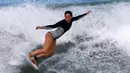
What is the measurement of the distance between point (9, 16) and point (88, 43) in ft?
16.6

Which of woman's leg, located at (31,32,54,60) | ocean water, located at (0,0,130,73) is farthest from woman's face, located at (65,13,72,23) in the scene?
ocean water, located at (0,0,130,73)

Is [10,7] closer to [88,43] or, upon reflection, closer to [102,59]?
[88,43]

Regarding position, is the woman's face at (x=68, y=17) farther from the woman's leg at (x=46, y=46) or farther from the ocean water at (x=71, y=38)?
the ocean water at (x=71, y=38)

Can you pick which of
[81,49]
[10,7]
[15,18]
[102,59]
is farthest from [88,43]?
[10,7]

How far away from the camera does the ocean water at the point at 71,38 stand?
28.2ft

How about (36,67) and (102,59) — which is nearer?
(36,67)

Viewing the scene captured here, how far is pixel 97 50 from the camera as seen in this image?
9.73 metres

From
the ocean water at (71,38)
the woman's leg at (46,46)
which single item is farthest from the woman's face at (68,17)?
the ocean water at (71,38)

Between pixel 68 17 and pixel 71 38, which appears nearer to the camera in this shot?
pixel 68 17

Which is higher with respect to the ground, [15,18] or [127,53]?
[15,18]

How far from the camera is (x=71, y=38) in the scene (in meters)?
11.0

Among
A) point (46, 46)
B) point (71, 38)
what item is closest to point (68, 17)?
point (46, 46)

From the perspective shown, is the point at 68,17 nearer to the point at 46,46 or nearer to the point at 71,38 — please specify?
the point at 46,46

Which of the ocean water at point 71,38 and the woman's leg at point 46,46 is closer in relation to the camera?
the woman's leg at point 46,46
